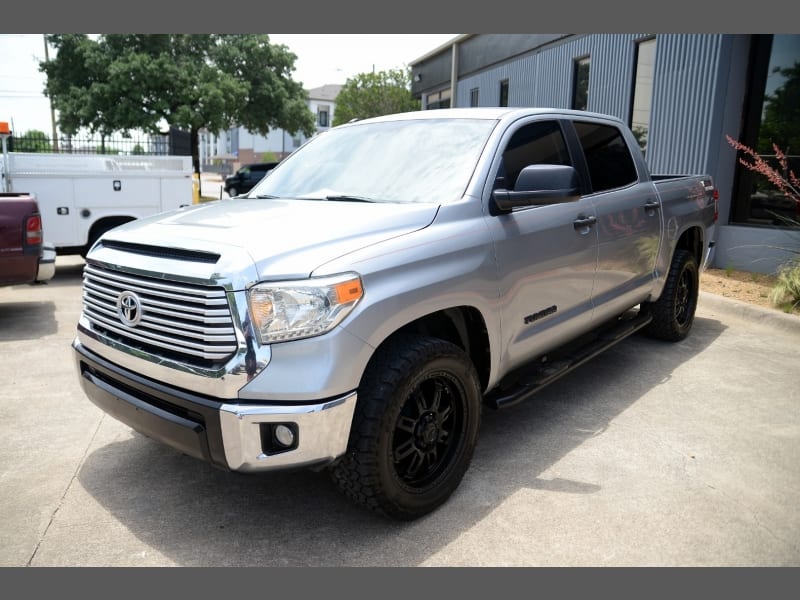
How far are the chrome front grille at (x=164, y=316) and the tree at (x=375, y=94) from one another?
35.3m

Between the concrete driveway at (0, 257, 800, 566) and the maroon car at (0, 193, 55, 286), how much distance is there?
2057 millimetres

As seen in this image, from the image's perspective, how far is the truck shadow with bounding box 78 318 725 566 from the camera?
283 cm

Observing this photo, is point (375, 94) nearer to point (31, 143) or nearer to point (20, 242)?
point (31, 143)

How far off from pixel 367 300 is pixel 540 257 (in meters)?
1.38

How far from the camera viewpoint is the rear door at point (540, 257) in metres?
3.43

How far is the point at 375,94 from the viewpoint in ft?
124

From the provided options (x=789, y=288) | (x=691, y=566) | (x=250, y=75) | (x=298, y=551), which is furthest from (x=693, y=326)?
(x=250, y=75)

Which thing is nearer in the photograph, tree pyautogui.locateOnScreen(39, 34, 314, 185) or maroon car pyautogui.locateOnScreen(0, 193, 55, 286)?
maroon car pyautogui.locateOnScreen(0, 193, 55, 286)

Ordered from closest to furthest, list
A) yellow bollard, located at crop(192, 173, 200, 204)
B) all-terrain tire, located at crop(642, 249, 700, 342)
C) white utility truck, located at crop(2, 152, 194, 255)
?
all-terrain tire, located at crop(642, 249, 700, 342) < white utility truck, located at crop(2, 152, 194, 255) < yellow bollard, located at crop(192, 173, 200, 204)

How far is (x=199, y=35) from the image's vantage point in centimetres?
2944

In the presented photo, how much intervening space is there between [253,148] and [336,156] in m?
97.2

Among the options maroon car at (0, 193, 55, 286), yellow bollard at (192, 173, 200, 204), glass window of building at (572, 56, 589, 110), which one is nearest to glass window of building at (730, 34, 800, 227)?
glass window of building at (572, 56, 589, 110)

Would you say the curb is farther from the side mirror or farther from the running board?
the side mirror

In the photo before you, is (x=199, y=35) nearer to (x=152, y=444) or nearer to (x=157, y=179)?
(x=157, y=179)
